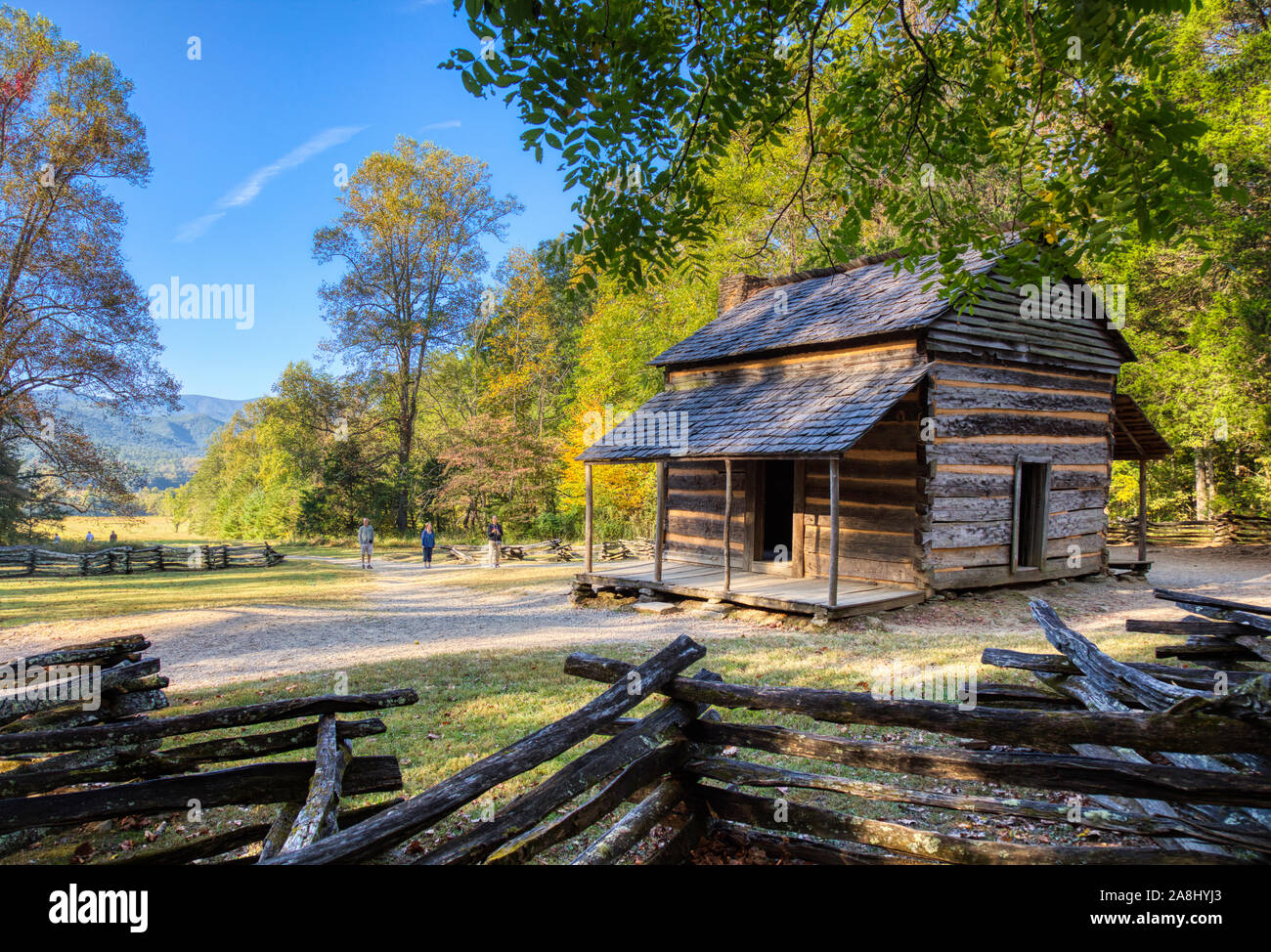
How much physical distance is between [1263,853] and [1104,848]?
1.68 feet

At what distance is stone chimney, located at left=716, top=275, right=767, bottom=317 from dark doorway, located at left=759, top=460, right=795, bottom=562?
577 centimetres

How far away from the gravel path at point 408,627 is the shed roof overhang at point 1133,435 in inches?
121

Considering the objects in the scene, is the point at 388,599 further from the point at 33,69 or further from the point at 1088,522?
the point at 33,69

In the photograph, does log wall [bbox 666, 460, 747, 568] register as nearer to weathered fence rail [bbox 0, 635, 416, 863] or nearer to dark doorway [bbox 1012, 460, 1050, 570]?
dark doorway [bbox 1012, 460, 1050, 570]

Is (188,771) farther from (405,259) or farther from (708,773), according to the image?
(405,259)

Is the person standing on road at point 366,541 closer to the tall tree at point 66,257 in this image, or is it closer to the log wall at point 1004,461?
the tall tree at point 66,257

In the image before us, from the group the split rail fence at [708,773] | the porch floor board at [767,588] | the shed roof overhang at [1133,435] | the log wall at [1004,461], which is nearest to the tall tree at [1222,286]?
the shed roof overhang at [1133,435]

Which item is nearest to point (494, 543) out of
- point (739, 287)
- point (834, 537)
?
point (739, 287)

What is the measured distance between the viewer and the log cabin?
11.5 metres

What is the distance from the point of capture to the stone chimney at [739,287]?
18641 millimetres

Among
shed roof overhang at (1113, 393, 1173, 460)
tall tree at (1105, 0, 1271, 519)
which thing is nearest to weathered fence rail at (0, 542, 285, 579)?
shed roof overhang at (1113, 393, 1173, 460)

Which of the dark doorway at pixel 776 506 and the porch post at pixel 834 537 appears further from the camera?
the dark doorway at pixel 776 506

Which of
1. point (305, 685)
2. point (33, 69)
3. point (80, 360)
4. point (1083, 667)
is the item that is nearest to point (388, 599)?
point (305, 685)

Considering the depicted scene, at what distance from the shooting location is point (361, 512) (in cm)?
3244
